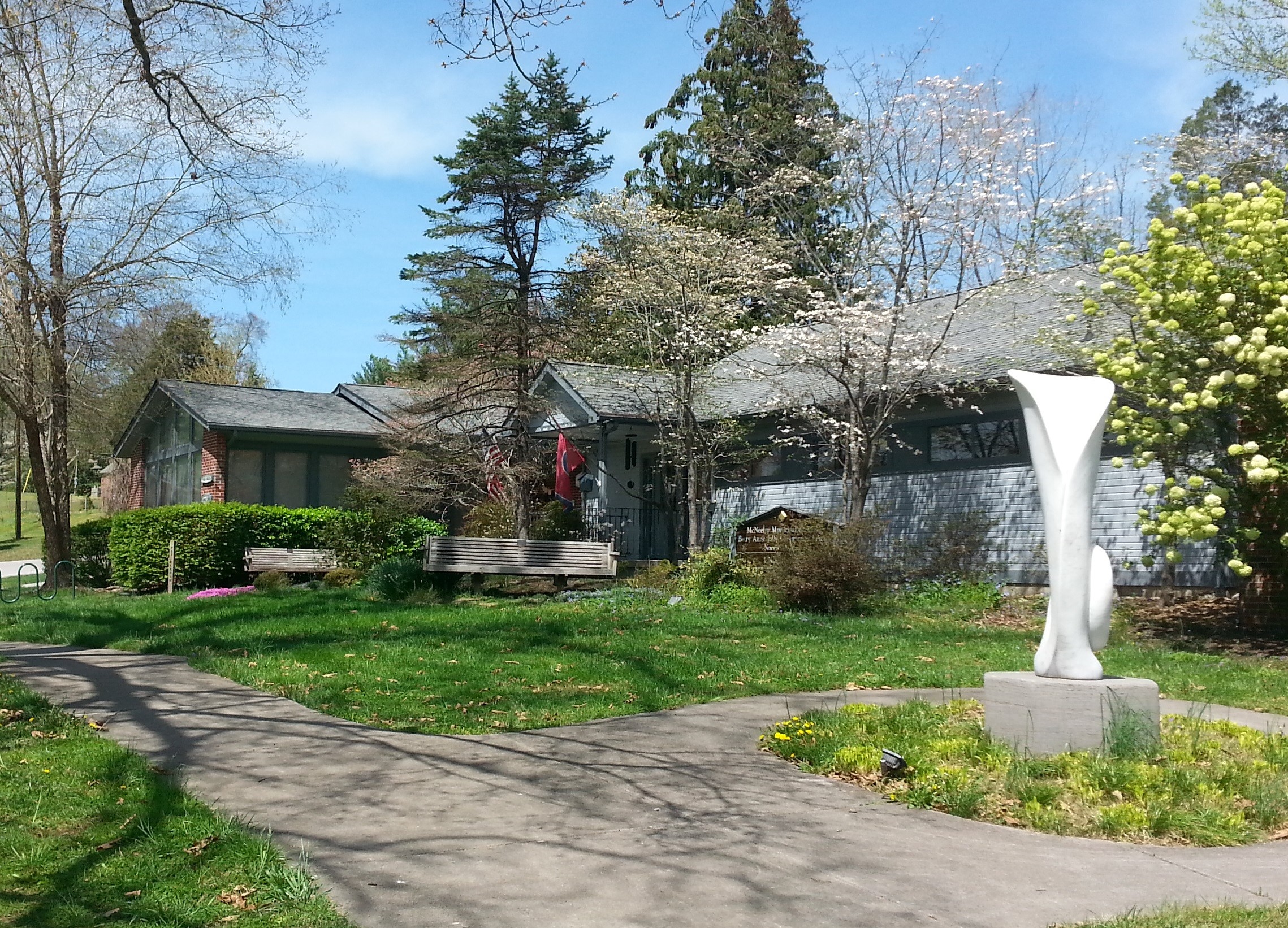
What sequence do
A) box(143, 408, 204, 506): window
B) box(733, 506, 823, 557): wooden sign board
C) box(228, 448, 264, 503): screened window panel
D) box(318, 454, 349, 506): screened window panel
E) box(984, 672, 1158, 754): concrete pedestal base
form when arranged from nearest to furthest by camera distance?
box(984, 672, 1158, 754): concrete pedestal base, box(733, 506, 823, 557): wooden sign board, box(228, 448, 264, 503): screened window panel, box(143, 408, 204, 506): window, box(318, 454, 349, 506): screened window panel

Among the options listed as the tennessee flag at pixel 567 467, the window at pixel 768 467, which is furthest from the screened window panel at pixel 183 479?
the window at pixel 768 467

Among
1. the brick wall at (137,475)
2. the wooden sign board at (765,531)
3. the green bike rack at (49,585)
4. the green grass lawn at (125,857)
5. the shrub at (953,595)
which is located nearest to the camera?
the green grass lawn at (125,857)

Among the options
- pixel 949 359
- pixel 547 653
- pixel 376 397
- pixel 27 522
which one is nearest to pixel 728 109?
pixel 376 397

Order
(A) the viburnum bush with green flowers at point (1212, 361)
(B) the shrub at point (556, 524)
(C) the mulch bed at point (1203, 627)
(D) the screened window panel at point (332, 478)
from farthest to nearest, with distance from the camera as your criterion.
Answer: (D) the screened window panel at point (332, 478) → (B) the shrub at point (556, 524) → (C) the mulch bed at point (1203, 627) → (A) the viburnum bush with green flowers at point (1212, 361)

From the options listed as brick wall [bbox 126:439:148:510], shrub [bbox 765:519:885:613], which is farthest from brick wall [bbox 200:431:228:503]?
shrub [bbox 765:519:885:613]

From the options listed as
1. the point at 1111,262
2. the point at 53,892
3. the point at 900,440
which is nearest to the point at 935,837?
the point at 53,892

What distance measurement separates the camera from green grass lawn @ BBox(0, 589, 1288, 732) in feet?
29.6

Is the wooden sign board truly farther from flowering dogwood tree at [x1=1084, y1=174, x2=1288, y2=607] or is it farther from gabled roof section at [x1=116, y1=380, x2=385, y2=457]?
gabled roof section at [x1=116, y1=380, x2=385, y2=457]

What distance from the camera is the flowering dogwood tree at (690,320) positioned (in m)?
22.1

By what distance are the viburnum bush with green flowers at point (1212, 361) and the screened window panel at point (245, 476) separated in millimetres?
20146

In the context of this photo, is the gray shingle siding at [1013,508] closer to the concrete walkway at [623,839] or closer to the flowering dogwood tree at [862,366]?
the flowering dogwood tree at [862,366]

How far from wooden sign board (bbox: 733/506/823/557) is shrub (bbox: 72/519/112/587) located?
44.3 ft

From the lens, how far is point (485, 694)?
29.8 ft

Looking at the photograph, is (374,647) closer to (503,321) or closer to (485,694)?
(485,694)
